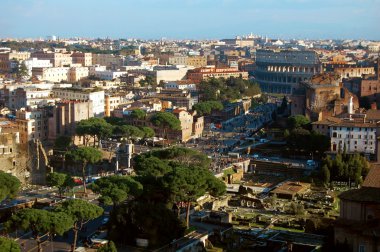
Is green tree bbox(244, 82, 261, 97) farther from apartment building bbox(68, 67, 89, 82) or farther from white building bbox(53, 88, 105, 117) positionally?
white building bbox(53, 88, 105, 117)

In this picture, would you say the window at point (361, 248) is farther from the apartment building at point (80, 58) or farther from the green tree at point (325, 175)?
the apartment building at point (80, 58)

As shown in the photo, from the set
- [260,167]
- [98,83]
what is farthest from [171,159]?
[98,83]

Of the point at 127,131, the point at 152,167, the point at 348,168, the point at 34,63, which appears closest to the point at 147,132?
the point at 127,131

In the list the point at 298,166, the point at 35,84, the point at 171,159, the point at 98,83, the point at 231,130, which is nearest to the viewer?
the point at 171,159

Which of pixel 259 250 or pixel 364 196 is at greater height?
pixel 364 196

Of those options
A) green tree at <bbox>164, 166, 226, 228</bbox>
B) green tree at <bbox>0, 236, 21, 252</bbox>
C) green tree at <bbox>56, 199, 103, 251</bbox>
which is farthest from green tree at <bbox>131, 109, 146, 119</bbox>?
green tree at <bbox>0, 236, 21, 252</bbox>

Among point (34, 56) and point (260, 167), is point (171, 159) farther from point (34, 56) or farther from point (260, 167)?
point (34, 56)

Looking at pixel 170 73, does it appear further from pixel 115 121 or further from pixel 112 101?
pixel 115 121

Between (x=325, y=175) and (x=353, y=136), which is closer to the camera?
(x=325, y=175)
